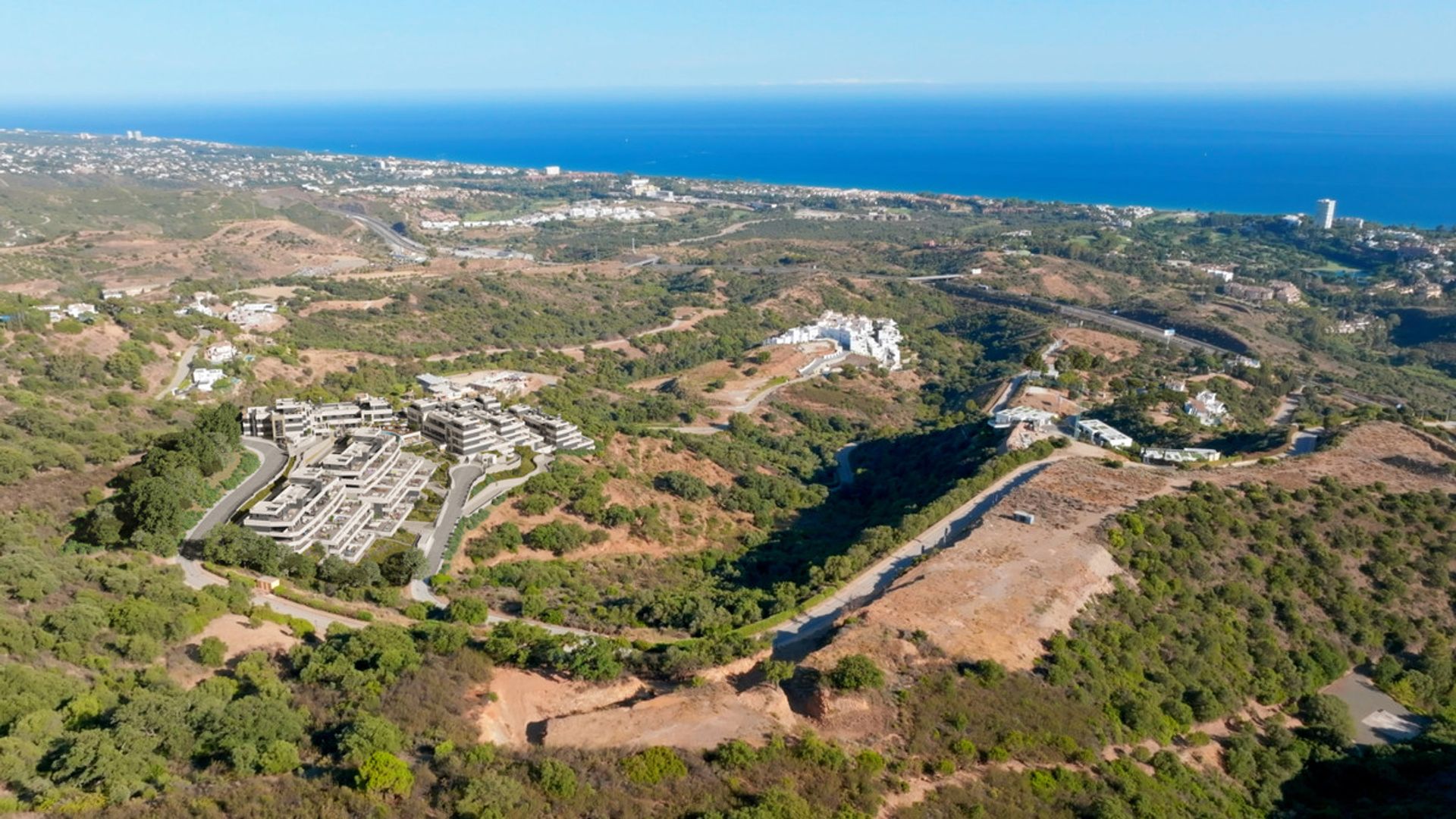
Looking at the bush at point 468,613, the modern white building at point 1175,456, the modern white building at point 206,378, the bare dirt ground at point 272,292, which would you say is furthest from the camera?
the bare dirt ground at point 272,292

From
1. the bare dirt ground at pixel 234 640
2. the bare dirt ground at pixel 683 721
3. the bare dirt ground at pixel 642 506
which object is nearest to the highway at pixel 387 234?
the bare dirt ground at pixel 642 506

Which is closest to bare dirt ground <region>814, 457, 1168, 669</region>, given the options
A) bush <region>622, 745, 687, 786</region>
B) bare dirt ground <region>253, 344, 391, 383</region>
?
bush <region>622, 745, 687, 786</region>

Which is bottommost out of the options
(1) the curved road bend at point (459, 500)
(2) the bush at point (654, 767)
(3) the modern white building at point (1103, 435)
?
(3) the modern white building at point (1103, 435)

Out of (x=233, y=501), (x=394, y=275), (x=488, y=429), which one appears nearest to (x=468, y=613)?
(x=233, y=501)

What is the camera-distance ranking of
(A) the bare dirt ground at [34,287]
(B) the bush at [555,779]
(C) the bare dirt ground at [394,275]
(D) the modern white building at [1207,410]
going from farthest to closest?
(C) the bare dirt ground at [394,275], (A) the bare dirt ground at [34,287], (D) the modern white building at [1207,410], (B) the bush at [555,779]

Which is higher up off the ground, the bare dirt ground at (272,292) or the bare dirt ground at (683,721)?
the bare dirt ground at (683,721)

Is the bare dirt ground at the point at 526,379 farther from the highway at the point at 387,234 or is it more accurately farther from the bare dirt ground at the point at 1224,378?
the highway at the point at 387,234

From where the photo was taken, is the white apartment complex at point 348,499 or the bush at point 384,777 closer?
the bush at point 384,777

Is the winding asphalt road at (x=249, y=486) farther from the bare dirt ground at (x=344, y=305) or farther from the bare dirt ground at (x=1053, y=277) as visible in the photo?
the bare dirt ground at (x=1053, y=277)
